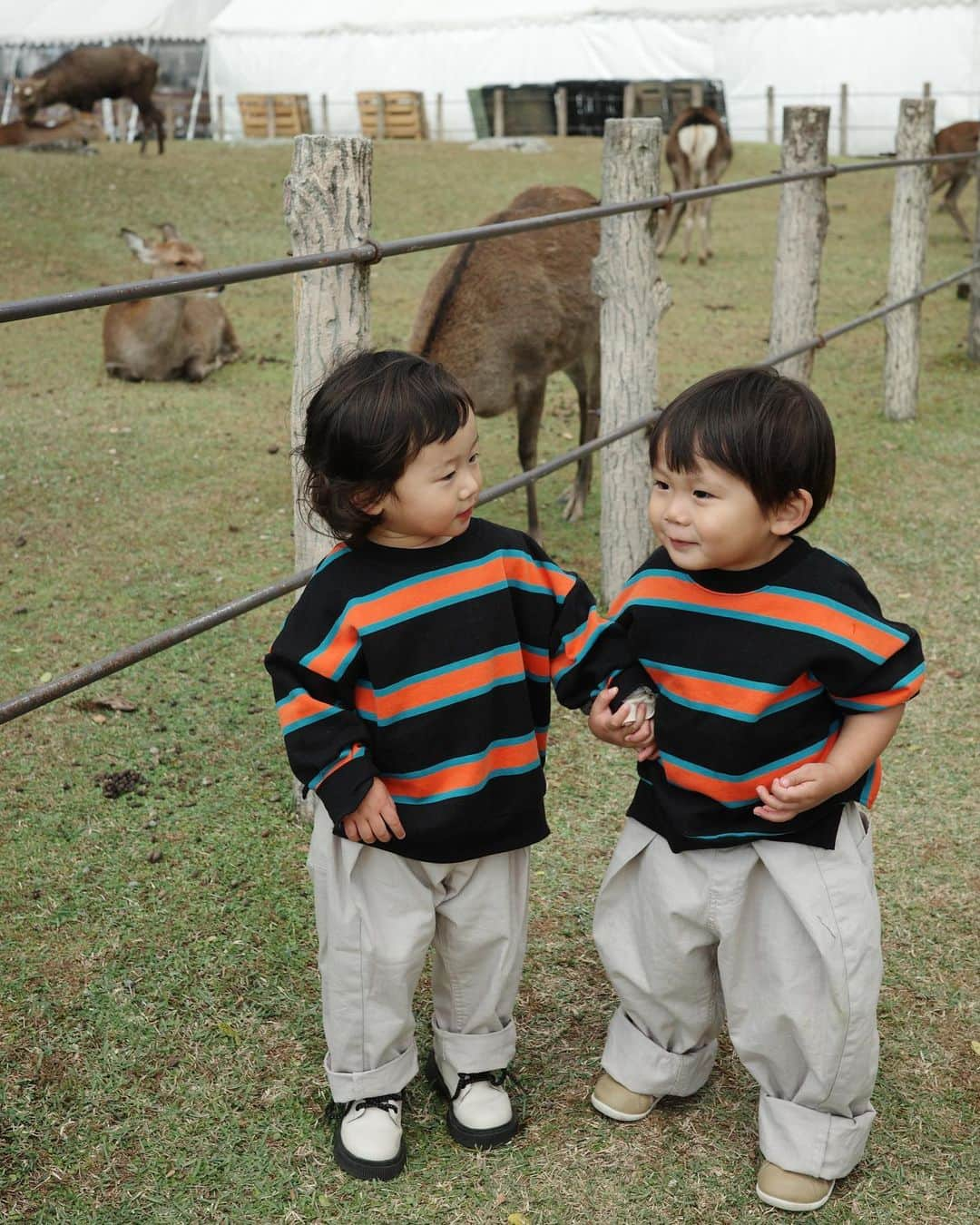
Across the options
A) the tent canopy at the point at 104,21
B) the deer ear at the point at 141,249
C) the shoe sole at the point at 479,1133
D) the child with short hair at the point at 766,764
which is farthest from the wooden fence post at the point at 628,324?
the tent canopy at the point at 104,21

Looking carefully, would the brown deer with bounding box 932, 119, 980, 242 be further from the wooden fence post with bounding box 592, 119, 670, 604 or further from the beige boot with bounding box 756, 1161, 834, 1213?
the beige boot with bounding box 756, 1161, 834, 1213

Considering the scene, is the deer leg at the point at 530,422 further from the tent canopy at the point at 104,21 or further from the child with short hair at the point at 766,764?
the tent canopy at the point at 104,21

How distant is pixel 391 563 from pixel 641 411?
2.48m

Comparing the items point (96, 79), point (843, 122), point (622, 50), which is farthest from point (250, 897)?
point (622, 50)

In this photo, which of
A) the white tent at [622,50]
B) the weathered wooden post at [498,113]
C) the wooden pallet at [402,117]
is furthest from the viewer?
the weathered wooden post at [498,113]

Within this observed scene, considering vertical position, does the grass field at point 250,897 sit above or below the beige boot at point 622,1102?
below

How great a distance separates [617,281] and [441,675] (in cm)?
255

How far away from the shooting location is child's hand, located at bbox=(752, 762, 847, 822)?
1.86 metres

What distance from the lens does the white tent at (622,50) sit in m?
24.2

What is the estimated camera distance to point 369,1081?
2102 millimetres

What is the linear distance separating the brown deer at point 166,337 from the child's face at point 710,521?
251 inches

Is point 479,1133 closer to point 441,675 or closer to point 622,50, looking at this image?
point 441,675

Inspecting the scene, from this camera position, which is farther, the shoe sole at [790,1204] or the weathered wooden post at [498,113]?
the weathered wooden post at [498,113]

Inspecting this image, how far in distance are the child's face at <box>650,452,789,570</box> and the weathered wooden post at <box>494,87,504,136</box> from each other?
80.5 feet
